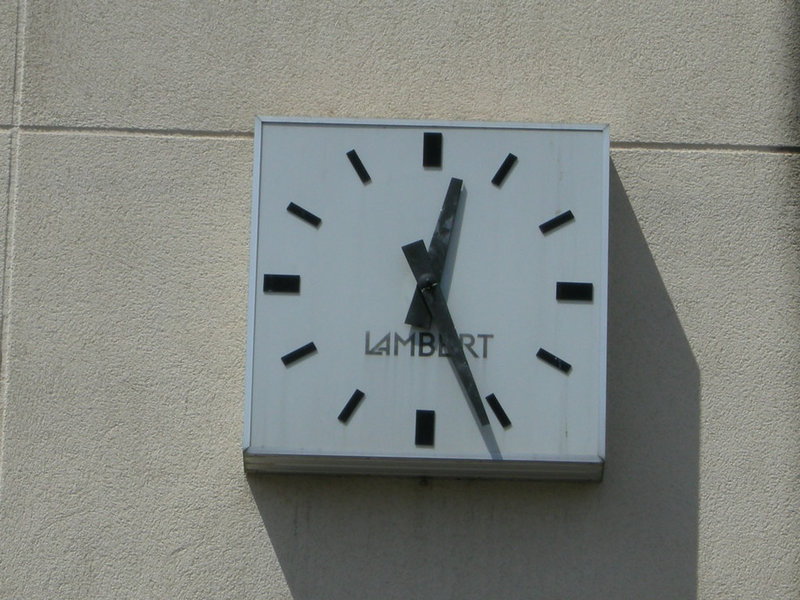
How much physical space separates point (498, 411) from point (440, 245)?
1.66 ft

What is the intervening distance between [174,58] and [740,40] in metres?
1.76

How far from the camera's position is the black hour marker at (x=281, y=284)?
3924 millimetres

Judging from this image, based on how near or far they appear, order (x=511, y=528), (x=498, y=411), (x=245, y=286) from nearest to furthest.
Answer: (x=498, y=411), (x=511, y=528), (x=245, y=286)

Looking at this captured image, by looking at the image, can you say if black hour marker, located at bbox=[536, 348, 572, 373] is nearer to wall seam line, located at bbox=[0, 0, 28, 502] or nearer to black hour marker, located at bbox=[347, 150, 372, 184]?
black hour marker, located at bbox=[347, 150, 372, 184]

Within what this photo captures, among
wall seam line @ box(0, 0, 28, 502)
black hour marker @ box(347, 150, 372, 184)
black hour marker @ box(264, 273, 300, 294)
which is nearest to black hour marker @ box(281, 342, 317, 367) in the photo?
black hour marker @ box(264, 273, 300, 294)

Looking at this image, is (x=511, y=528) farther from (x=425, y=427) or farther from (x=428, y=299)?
(x=428, y=299)

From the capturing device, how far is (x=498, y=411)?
385cm

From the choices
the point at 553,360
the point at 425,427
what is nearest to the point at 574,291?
the point at 553,360

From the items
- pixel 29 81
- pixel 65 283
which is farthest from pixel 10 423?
pixel 29 81

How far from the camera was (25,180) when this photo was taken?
13.7ft

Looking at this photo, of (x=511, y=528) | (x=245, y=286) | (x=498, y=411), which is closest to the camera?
(x=498, y=411)

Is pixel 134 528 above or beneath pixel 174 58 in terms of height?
beneath

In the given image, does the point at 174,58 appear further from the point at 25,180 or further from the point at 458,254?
the point at 458,254

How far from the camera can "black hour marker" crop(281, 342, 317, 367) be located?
3.88m
